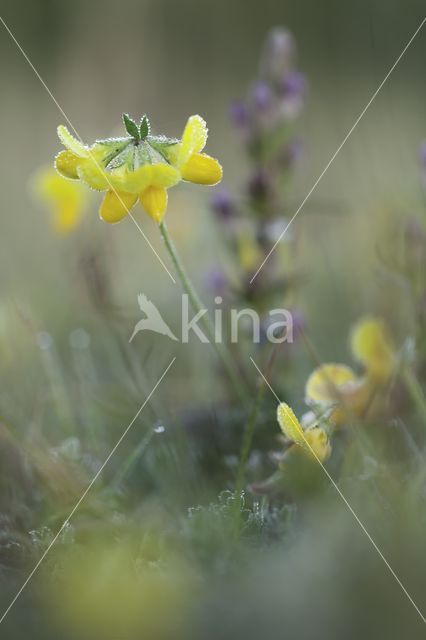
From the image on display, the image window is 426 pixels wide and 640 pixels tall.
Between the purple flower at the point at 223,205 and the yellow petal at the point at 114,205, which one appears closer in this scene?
the yellow petal at the point at 114,205

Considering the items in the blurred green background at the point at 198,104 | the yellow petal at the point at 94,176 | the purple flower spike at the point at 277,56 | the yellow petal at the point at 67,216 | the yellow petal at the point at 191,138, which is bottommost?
the yellow petal at the point at 191,138

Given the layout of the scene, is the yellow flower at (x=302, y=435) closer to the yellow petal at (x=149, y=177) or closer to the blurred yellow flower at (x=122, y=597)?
the blurred yellow flower at (x=122, y=597)

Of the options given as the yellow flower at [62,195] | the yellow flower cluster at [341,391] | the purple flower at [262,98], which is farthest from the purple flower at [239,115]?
the yellow flower cluster at [341,391]

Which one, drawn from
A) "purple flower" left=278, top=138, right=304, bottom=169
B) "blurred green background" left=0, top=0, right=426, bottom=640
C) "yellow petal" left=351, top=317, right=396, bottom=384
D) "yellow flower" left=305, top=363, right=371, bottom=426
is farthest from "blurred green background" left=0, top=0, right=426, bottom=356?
"yellow flower" left=305, top=363, right=371, bottom=426

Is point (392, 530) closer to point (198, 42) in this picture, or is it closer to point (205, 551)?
point (205, 551)

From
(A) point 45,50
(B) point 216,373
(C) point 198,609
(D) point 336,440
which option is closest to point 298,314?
(B) point 216,373
